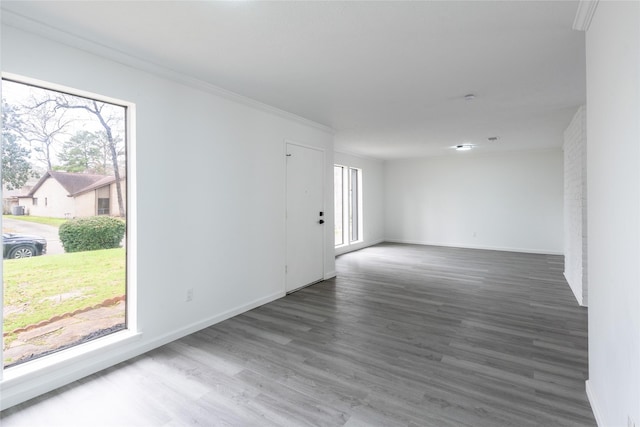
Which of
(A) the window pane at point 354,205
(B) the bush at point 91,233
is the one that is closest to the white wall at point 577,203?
(A) the window pane at point 354,205

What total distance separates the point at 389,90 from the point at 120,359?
11.3ft

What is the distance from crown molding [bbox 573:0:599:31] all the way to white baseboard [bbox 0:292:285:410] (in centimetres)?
381

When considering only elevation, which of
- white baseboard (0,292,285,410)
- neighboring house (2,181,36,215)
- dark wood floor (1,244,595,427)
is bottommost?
dark wood floor (1,244,595,427)

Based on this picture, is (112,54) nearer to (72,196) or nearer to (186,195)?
(72,196)

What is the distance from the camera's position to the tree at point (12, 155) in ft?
6.66

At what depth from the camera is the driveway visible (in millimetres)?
2106

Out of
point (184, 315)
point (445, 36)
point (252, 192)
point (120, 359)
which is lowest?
point (120, 359)

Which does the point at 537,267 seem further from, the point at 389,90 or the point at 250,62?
the point at 250,62

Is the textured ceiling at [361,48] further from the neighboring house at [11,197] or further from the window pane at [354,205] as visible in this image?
the window pane at [354,205]

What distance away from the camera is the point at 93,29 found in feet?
6.81

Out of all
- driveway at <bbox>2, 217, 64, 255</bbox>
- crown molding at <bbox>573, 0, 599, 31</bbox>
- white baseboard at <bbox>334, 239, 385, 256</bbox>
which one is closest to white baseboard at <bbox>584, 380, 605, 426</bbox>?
crown molding at <bbox>573, 0, 599, 31</bbox>

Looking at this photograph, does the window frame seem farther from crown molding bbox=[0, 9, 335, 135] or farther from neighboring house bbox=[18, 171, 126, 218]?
neighboring house bbox=[18, 171, 126, 218]

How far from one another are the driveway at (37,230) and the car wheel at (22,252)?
95 millimetres

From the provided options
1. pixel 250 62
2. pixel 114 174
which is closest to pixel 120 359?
pixel 114 174
